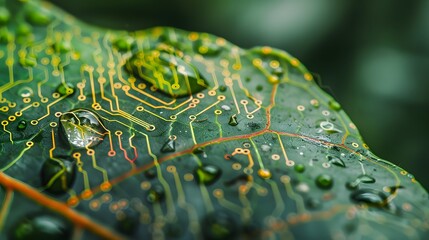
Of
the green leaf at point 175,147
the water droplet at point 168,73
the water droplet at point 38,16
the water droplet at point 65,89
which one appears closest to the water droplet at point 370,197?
the green leaf at point 175,147

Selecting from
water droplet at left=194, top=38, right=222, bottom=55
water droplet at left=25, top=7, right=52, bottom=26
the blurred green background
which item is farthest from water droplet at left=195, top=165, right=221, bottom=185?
the blurred green background

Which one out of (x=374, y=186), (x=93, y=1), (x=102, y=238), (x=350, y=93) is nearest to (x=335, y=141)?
(x=374, y=186)

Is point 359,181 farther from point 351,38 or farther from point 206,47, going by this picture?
point 351,38

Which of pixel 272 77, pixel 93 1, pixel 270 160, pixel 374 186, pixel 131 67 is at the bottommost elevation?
pixel 374 186

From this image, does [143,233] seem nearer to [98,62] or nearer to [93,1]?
[98,62]

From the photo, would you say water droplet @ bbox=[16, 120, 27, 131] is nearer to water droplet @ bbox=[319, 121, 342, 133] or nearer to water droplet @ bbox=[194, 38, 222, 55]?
water droplet @ bbox=[194, 38, 222, 55]
